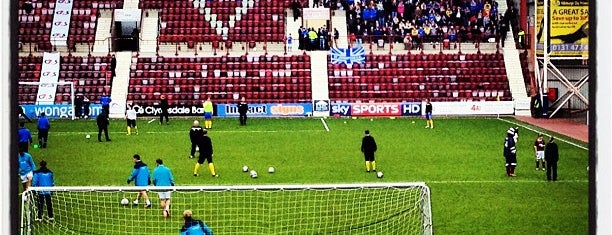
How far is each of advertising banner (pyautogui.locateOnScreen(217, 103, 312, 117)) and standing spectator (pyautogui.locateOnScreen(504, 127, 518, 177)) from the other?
1976 cm

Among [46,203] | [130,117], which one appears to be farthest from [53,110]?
[46,203]

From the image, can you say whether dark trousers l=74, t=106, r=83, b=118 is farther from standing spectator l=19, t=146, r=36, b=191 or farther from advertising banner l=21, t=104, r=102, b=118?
standing spectator l=19, t=146, r=36, b=191

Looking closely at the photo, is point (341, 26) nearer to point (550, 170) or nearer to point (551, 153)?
point (550, 170)

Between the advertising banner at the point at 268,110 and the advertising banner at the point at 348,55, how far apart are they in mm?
4588

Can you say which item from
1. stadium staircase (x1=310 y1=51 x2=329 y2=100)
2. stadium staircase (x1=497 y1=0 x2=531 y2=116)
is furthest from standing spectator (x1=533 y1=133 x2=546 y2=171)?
stadium staircase (x1=310 y1=51 x2=329 y2=100)

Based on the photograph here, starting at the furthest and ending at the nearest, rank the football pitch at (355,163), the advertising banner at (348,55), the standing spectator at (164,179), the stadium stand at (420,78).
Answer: the advertising banner at (348,55) < the stadium stand at (420,78) < the football pitch at (355,163) < the standing spectator at (164,179)

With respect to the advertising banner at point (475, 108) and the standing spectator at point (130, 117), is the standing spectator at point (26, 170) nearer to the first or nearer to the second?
the standing spectator at point (130, 117)

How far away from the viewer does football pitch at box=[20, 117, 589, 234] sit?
1747 centimetres

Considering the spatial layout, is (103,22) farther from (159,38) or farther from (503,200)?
(503,200)

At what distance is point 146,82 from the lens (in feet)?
146

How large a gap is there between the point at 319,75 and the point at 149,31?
32.3 ft

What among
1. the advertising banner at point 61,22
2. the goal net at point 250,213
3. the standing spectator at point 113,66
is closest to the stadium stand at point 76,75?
the standing spectator at point 113,66

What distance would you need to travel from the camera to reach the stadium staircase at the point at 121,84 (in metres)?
41.8

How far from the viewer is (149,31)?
4738 centimetres
